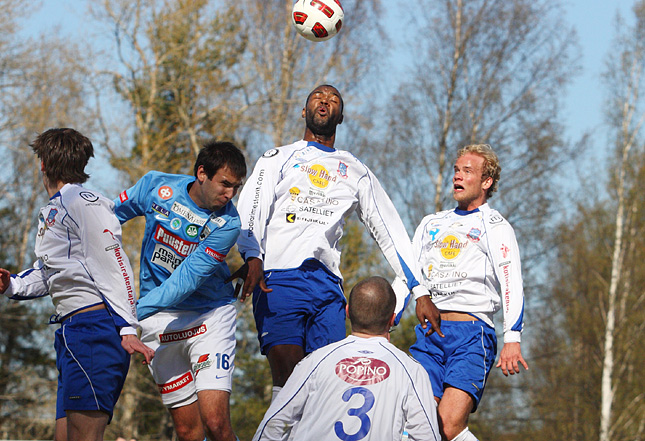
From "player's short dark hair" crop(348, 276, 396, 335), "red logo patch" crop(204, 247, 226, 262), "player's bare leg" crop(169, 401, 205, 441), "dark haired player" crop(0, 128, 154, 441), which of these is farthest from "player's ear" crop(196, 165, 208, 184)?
"player's short dark hair" crop(348, 276, 396, 335)

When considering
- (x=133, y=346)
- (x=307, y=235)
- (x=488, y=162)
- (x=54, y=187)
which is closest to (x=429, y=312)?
(x=307, y=235)

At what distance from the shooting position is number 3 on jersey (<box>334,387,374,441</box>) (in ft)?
11.4

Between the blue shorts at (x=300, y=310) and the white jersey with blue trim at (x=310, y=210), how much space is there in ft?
0.28

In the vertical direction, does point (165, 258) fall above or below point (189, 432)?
above

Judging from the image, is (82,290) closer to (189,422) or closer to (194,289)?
(194,289)

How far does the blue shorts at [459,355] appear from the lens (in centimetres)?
520

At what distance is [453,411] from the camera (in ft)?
16.7

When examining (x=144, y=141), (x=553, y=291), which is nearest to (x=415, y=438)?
(x=144, y=141)

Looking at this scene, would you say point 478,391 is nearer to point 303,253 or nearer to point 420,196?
point 303,253

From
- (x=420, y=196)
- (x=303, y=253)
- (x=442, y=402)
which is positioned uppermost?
(x=420, y=196)

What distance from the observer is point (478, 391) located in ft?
17.1

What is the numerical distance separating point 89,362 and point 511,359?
2611 millimetres

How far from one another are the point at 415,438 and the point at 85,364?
1.82 m

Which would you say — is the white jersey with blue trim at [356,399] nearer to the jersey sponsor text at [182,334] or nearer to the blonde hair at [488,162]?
the jersey sponsor text at [182,334]
